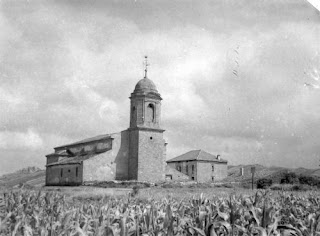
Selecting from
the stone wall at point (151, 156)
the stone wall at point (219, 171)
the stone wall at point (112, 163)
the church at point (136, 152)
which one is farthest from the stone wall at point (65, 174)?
the stone wall at point (219, 171)

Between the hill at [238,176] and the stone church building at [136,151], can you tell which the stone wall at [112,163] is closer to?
the stone church building at [136,151]

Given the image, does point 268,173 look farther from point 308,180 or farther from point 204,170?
point 308,180

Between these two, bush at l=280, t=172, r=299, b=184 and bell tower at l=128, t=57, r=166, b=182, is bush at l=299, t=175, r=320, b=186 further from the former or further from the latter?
bell tower at l=128, t=57, r=166, b=182

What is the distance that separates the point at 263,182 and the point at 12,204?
31.5 meters

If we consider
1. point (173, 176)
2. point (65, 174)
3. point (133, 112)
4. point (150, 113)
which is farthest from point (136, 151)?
point (65, 174)

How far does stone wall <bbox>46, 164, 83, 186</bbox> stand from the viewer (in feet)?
141

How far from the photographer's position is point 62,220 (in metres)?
3.37

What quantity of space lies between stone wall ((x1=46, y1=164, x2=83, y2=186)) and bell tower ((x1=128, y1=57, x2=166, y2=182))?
19.6ft

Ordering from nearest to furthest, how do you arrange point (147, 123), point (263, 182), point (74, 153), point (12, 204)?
point (12, 204) < point (263, 182) < point (147, 123) < point (74, 153)

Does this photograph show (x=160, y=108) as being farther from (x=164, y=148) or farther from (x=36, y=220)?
(x=36, y=220)

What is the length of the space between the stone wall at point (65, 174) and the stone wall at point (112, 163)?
107 cm

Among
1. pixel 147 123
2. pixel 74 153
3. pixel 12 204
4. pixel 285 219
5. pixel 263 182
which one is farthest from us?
pixel 74 153

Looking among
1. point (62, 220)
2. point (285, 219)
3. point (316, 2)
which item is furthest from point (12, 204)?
point (316, 2)

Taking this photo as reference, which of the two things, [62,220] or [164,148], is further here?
[164,148]
